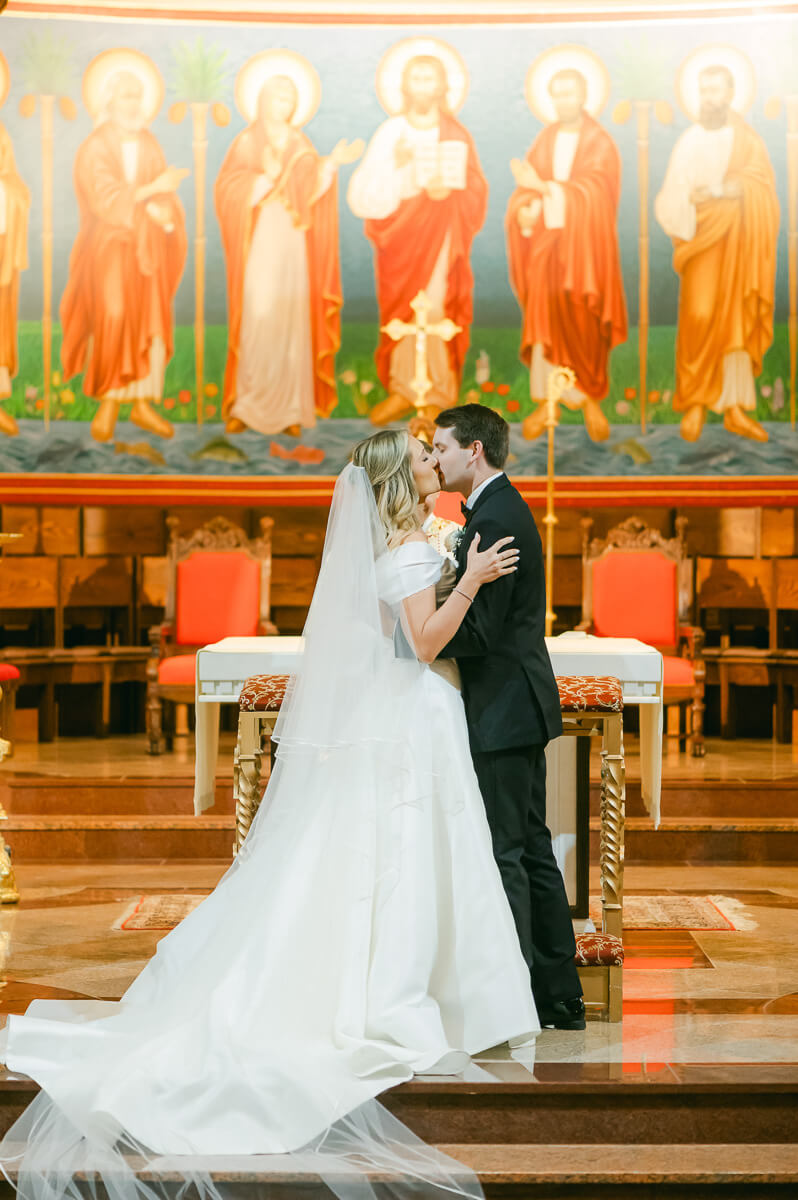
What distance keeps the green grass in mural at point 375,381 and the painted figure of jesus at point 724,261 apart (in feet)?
0.31

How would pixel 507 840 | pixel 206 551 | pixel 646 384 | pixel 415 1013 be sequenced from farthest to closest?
pixel 646 384
pixel 206 551
pixel 507 840
pixel 415 1013

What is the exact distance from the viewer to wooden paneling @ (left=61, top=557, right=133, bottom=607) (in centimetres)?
866

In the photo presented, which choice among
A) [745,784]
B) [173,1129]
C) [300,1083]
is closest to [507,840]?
[300,1083]

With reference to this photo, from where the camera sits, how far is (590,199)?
28.4ft

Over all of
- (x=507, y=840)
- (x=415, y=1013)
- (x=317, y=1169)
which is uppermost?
(x=507, y=840)

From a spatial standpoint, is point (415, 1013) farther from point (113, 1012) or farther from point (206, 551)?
point (206, 551)

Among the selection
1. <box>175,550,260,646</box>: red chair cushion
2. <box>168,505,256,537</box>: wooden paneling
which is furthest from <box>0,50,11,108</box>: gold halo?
<box>175,550,260,646</box>: red chair cushion

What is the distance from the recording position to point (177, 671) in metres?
7.14

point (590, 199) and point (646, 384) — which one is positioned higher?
point (590, 199)

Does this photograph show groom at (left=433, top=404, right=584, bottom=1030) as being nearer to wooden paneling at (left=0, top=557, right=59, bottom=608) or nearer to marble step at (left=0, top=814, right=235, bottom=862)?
marble step at (left=0, top=814, right=235, bottom=862)

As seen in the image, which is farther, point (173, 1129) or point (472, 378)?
point (472, 378)

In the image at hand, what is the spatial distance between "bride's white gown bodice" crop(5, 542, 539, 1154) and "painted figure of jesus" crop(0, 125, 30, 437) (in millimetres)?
5722

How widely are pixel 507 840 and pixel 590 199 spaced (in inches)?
239

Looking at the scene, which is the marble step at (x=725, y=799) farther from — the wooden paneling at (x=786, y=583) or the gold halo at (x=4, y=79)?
the gold halo at (x=4, y=79)
